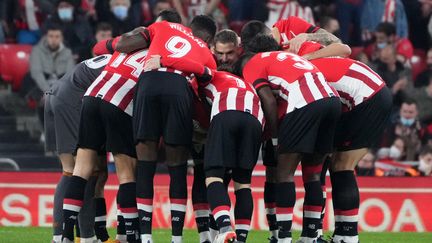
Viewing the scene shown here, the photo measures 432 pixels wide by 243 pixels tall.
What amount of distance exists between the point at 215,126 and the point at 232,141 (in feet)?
0.65

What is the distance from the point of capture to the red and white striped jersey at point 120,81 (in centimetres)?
1125

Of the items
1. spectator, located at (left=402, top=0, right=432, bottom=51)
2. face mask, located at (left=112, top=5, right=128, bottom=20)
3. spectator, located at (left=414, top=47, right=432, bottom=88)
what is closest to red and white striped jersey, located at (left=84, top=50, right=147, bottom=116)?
face mask, located at (left=112, top=5, right=128, bottom=20)

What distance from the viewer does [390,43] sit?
19.5 meters

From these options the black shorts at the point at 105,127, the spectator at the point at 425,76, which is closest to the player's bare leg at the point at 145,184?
the black shorts at the point at 105,127

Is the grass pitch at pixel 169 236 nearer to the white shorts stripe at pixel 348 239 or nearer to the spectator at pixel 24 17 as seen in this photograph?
the white shorts stripe at pixel 348 239

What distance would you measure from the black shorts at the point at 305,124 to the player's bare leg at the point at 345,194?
58cm

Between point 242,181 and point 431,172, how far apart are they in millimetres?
7062

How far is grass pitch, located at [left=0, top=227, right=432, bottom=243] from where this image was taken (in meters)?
13.5

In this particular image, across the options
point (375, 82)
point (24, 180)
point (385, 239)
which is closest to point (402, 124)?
point (385, 239)

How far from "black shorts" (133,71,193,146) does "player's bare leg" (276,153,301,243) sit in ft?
2.86

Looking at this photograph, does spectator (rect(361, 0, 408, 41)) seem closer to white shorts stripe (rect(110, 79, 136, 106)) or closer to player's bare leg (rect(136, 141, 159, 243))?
white shorts stripe (rect(110, 79, 136, 106))

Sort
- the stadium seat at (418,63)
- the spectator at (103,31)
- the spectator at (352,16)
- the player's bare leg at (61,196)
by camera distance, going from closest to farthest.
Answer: the player's bare leg at (61,196)
the spectator at (103,31)
the stadium seat at (418,63)
the spectator at (352,16)

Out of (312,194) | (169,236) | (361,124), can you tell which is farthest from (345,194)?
(169,236)

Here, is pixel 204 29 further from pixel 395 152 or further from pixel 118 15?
pixel 118 15
